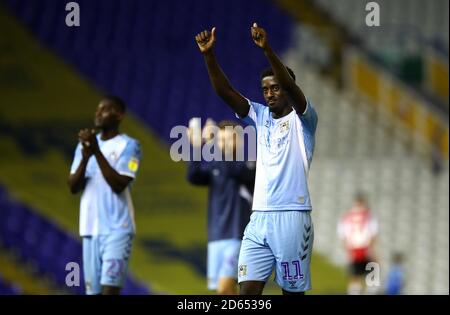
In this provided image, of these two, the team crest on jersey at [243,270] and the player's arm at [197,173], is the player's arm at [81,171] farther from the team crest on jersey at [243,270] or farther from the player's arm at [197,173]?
the team crest on jersey at [243,270]

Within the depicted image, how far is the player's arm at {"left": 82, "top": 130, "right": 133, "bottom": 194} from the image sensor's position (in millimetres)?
8836

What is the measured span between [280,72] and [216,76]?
475 mm

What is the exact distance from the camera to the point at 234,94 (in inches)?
297

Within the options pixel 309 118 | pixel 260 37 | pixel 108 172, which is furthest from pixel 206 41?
pixel 108 172

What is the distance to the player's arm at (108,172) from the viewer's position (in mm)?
8836

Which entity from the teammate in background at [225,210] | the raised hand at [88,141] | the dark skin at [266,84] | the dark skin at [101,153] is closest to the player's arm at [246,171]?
the teammate in background at [225,210]

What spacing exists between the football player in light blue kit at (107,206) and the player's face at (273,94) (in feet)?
6.34

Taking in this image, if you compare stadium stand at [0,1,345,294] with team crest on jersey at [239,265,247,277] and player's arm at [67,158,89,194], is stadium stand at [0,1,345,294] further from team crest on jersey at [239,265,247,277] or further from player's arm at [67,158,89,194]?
team crest on jersey at [239,265,247,277]

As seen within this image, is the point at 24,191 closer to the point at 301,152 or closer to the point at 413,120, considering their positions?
the point at 413,120

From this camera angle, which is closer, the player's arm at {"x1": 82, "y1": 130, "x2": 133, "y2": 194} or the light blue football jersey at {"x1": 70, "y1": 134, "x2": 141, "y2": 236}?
the player's arm at {"x1": 82, "y1": 130, "x2": 133, "y2": 194}

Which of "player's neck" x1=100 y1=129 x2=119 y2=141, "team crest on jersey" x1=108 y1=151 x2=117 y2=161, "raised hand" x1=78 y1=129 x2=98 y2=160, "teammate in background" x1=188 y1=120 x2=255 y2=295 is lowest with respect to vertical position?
"teammate in background" x1=188 y1=120 x2=255 y2=295
